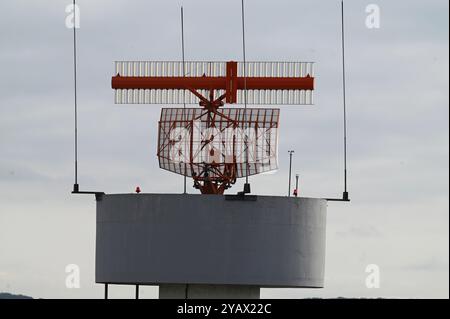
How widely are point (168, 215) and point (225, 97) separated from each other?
6.47 m

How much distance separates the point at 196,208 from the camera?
73000 mm

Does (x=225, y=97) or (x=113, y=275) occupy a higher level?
(x=225, y=97)

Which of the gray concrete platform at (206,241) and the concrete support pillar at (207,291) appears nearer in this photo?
the gray concrete platform at (206,241)

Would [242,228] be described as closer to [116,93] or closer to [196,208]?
[196,208]

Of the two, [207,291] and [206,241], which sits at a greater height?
[206,241]

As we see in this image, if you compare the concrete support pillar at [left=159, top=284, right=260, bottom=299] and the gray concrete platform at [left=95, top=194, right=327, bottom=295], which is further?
the concrete support pillar at [left=159, top=284, right=260, bottom=299]

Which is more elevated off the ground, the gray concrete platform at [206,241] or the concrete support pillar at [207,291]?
the gray concrete platform at [206,241]

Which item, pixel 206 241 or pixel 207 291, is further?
pixel 207 291

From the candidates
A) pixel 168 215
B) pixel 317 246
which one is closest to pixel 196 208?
pixel 168 215

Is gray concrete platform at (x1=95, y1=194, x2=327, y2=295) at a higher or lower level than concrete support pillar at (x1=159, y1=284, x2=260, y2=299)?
higher
